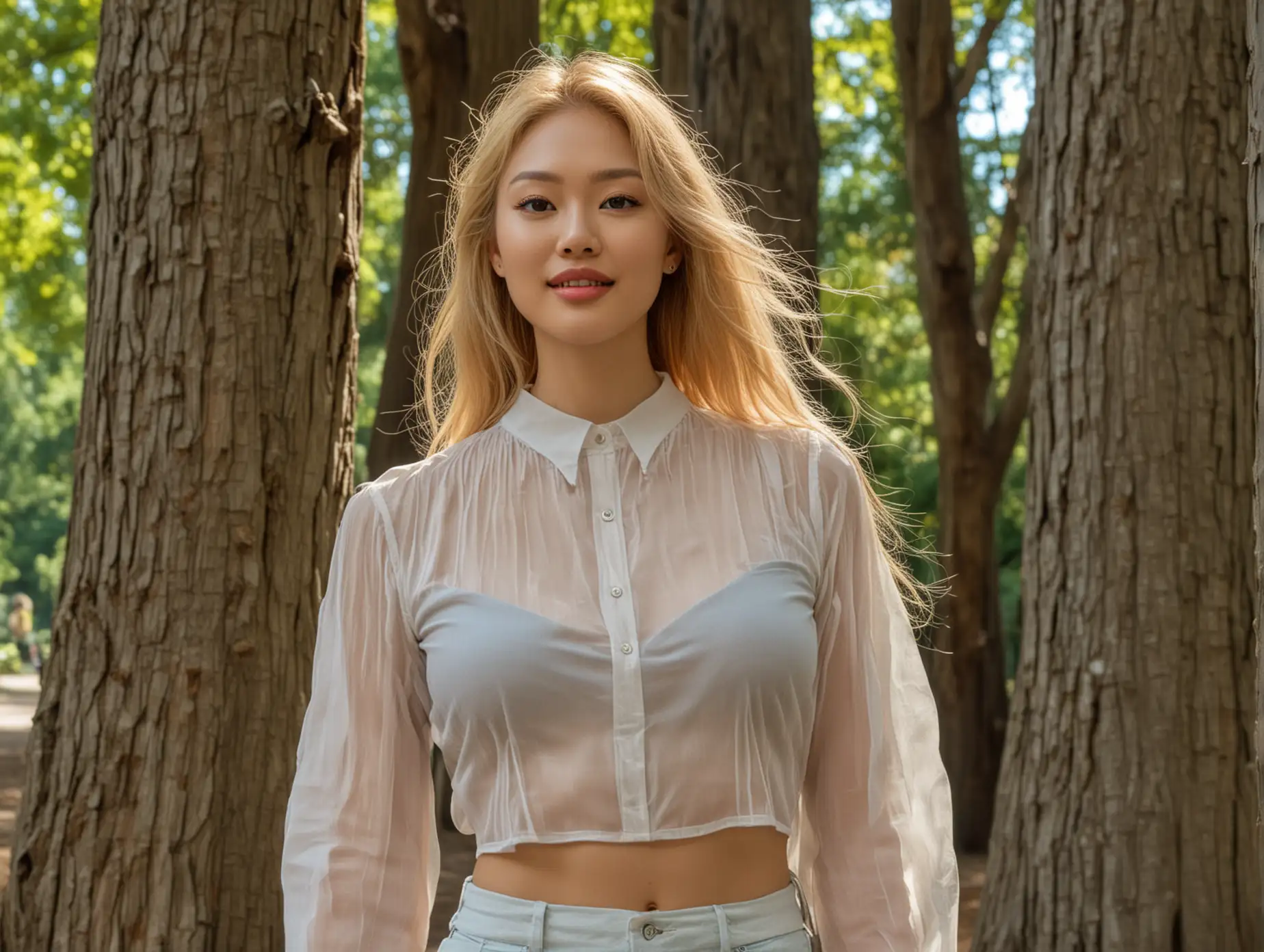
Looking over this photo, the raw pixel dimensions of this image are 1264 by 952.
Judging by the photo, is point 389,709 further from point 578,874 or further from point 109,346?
point 109,346

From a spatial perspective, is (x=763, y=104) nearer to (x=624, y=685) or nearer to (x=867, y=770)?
(x=867, y=770)

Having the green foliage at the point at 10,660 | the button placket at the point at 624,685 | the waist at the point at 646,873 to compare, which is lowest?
the green foliage at the point at 10,660

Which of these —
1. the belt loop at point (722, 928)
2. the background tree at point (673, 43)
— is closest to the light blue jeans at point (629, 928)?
the belt loop at point (722, 928)

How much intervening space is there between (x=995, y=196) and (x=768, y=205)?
51.3 feet

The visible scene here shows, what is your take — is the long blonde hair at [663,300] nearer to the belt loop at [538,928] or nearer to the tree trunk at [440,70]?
the belt loop at [538,928]

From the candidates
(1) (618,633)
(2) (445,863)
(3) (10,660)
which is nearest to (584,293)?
(1) (618,633)

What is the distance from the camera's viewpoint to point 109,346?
4.67 metres

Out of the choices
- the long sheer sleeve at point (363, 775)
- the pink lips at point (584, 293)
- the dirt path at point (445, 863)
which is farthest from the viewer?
the dirt path at point (445, 863)

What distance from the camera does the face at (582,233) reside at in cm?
293

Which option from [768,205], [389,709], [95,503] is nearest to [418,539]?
[389,709]

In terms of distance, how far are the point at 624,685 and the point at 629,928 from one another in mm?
370

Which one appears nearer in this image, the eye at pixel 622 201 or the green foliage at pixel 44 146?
the eye at pixel 622 201

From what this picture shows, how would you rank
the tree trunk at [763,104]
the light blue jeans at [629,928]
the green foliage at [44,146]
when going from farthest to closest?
the green foliage at [44,146]
the tree trunk at [763,104]
the light blue jeans at [629,928]

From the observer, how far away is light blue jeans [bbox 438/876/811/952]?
2641 mm
